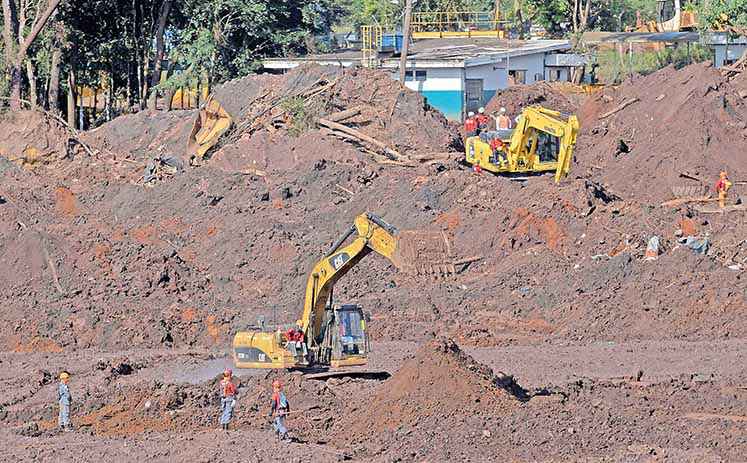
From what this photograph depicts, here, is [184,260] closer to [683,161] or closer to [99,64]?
[683,161]

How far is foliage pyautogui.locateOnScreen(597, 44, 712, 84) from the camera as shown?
57.0 m

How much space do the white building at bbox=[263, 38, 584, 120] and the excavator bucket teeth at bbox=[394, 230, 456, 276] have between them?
20858 millimetres

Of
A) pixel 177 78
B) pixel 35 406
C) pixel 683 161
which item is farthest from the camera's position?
pixel 177 78

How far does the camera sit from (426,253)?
24703 mm

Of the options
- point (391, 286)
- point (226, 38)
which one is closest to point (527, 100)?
point (226, 38)

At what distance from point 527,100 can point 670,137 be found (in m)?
10.3

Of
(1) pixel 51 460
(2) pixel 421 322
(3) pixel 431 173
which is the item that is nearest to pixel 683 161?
(3) pixel 431 173

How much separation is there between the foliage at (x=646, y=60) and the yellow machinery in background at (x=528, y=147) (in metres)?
24.3

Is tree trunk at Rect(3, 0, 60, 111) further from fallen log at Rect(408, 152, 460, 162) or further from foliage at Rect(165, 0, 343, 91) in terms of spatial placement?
fallen log at Rect(408, 152, 460, 162)

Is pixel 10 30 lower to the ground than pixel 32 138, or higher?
higher

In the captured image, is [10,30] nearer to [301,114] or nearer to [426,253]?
[301,114]

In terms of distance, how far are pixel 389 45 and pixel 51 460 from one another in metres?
35.7

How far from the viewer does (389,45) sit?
5081 cm

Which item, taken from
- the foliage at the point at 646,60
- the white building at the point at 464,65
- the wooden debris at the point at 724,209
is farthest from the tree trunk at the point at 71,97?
the wooden debris at the point at 724,209
